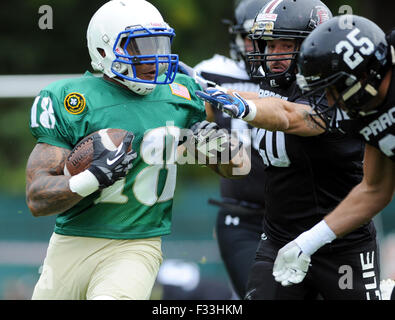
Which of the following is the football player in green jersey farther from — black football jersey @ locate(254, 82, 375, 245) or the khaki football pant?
black football jersey @ locate(254, 82, 375, 245)

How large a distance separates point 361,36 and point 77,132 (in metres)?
1.24

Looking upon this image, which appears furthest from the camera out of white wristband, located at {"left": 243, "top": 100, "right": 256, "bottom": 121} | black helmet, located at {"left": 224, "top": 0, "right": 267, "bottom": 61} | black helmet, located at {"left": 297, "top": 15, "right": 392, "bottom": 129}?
black helmet, located at {"left": 224, "top": 0, "right": 267, "bottom": 61}

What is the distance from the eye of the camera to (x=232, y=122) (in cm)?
466

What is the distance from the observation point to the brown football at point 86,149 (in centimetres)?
307

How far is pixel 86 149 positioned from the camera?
10.1 feet

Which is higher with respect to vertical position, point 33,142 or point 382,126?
point 33,142

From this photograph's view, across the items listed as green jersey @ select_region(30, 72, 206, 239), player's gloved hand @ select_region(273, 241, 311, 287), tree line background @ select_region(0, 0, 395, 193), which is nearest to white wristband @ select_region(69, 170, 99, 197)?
green jersey @ select_region(30, 72, 206, 239)

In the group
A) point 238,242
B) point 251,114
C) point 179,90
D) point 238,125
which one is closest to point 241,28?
point 238,125

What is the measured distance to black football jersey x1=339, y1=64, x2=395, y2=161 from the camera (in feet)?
9.31

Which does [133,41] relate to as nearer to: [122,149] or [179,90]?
[179,90]

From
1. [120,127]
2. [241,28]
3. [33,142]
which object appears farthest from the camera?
[33,142]

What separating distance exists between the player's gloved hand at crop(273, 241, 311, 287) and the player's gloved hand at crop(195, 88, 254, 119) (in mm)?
599

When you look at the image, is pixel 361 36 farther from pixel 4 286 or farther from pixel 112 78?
pixel 4 286

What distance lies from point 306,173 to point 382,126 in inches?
23.4
